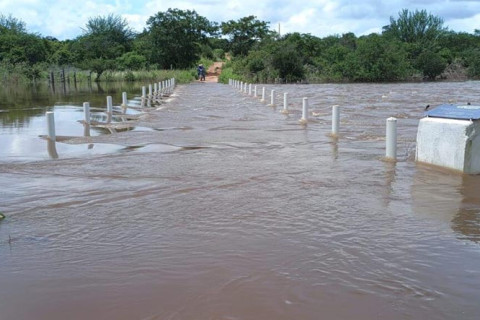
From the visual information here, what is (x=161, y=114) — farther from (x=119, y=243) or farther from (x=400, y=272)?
(x=400, y=272)

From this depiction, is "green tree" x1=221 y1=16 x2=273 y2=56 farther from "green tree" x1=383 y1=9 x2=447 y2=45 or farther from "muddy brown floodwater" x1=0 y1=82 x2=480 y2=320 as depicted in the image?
"muddy brown floodwater" x1=0 y1=82 x2=480 y2=320

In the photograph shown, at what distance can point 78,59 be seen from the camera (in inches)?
2758

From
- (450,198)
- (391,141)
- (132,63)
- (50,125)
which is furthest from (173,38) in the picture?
(450,198)

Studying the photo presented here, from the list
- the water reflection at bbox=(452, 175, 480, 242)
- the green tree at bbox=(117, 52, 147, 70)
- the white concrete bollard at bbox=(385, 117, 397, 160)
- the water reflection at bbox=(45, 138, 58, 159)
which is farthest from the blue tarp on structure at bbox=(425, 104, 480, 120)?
the green tree at bbox=(117, 52, 147, 70)

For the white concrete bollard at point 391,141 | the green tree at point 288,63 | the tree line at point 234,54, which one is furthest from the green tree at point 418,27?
the white concrete bollard at point 391,141

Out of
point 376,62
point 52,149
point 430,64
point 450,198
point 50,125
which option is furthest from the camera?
point 430,64

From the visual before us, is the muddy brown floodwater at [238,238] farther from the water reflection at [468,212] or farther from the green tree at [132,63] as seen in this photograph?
the green tree at [132,63]

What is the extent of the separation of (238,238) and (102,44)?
72.4m

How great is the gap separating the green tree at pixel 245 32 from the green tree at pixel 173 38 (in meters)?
11.0

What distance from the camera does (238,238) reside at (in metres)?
6.19

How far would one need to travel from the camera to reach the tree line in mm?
65188

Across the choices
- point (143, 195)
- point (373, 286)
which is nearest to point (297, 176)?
point (143, 195)

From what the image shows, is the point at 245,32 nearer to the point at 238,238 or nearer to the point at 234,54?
the point at 234,54

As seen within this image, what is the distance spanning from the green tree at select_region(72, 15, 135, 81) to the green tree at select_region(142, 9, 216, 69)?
18.3 ft
